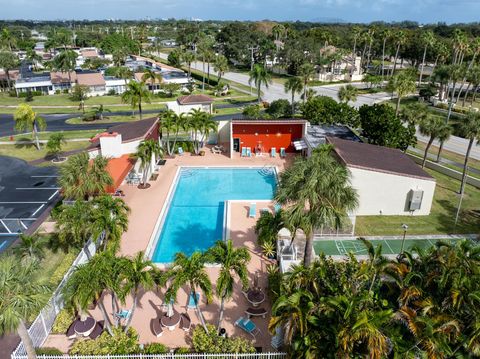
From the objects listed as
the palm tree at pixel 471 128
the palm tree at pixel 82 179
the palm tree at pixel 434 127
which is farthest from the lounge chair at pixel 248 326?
the palm tree at pixel 434 127

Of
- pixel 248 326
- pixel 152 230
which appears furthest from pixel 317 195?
pixel 152 230

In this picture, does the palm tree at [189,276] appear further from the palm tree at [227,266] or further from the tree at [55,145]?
the tree at [55,145]

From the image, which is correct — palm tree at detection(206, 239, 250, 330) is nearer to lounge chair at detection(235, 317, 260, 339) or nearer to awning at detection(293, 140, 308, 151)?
lounge chair at detection(235, 317, 260, 339)

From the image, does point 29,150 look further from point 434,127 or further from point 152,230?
point 434,127

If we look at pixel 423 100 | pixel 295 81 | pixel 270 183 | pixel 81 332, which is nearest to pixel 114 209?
pixel 81 332

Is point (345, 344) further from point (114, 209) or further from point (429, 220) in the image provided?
point (429, 220)

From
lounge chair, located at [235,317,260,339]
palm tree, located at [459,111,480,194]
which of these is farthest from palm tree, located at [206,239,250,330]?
palm tree, located at [459,111,480,194]
